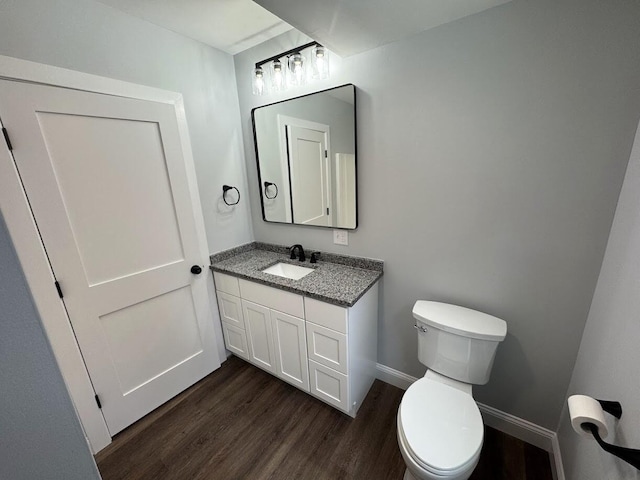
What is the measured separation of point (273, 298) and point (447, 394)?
1.10m

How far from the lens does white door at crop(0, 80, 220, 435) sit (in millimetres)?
1236

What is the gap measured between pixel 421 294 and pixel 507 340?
49cm

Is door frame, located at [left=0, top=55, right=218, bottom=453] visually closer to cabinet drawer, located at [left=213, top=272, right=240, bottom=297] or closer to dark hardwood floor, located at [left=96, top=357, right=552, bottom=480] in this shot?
dark hardwood floor, located at [left=96, top=357, right=552, bottom=480]

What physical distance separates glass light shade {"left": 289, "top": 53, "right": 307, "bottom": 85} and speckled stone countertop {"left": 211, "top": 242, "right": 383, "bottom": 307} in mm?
1207

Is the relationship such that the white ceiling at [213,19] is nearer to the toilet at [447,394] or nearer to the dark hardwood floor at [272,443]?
the toilet at [447,394]

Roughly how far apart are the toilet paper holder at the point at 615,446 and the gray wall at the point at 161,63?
213cm

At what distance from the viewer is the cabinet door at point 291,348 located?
166cm

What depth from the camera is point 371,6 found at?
1095 millimetres

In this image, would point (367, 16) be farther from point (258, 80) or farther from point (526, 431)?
point (526, 431)

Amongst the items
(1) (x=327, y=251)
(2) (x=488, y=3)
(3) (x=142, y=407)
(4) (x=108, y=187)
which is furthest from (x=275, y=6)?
(3) (x=142, y=407)

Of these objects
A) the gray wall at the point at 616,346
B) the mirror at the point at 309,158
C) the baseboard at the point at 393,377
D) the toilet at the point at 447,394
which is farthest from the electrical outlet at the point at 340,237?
the gray wall at the point at 616,346

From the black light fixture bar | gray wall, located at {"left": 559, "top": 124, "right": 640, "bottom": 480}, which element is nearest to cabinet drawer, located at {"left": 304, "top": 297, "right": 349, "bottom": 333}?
gray wall, located at {"left": 559, "top": 124, "right": 640, "bottom": 480}

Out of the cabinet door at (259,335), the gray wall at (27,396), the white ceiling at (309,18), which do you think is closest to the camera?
the gray wall at (27,396)

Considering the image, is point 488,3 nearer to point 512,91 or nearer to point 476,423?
point 512,91
